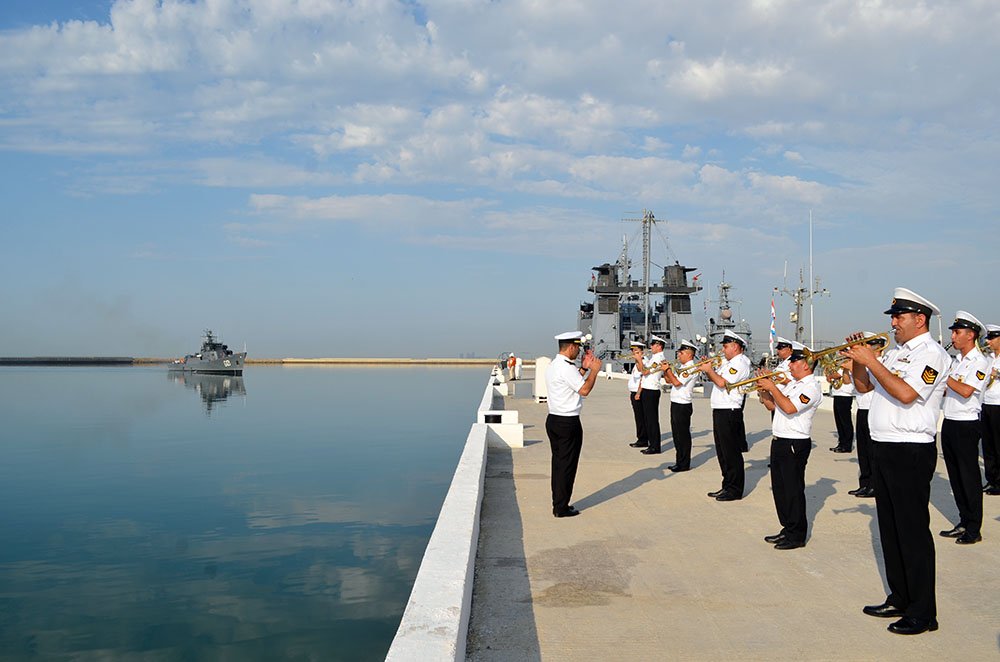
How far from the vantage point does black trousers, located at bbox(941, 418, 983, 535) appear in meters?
7.10

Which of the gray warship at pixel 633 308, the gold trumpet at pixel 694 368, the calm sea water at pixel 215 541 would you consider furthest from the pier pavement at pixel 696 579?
the gray warship at pixel 633 308

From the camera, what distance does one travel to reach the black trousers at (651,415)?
12953 millimetres

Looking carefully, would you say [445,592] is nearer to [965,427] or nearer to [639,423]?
[965,427]

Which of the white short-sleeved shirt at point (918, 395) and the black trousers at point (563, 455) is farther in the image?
the black trousers at point (563, 455)

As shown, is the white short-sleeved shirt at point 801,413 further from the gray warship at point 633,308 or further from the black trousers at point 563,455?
the gray warship at point 633,308

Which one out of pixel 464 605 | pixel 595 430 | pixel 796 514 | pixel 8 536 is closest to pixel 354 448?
pixel 595 430

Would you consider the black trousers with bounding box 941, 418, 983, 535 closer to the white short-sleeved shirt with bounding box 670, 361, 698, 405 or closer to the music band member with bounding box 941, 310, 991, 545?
the music band member with bounding box 941, 310, 991, 545

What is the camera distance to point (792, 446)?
6.94 meters

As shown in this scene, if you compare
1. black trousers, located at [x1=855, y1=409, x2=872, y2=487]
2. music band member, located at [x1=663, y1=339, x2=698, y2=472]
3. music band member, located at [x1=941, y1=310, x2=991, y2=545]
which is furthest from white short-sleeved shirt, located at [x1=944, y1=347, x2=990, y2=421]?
music band member, located at [x1=663, y1=339, x2=698, y2=472]

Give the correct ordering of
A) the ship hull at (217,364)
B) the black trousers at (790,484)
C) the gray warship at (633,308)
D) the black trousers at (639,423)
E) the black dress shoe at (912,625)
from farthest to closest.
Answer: the ship hull at (217,364) < the gray warship at (633,308) < the black trousers at (639,423) < the black trousers at (790,484) < the black dress shoe at (912,625)

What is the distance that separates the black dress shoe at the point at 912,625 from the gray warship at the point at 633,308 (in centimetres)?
4840

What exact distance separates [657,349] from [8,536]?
10298mm

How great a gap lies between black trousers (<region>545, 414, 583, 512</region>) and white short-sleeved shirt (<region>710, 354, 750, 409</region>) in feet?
6.72

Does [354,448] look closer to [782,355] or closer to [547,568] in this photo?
[782,355]
